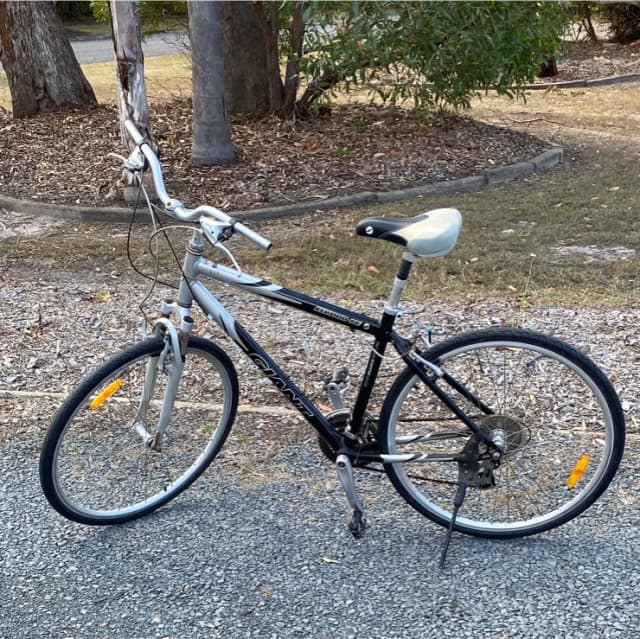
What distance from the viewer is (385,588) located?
2.97 meters

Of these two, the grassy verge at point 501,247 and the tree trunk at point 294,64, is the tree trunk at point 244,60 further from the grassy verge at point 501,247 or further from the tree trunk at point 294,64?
→ the grassy verge at point 501,247

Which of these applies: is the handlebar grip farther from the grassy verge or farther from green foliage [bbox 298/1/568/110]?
green foliage [bbox 298/1/568/110]

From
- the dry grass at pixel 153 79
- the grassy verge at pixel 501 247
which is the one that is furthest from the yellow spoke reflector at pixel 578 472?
the dry grass at pixel 153 79

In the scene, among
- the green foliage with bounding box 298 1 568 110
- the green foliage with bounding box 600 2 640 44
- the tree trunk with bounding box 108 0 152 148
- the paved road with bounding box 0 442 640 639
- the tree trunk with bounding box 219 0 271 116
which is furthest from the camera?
the green foliage with bounding box 600 2 640 44

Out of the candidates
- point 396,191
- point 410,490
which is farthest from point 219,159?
point 410,490

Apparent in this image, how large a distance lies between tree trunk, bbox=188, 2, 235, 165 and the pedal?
5659 millimetres

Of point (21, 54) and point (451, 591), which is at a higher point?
point (21, 54)

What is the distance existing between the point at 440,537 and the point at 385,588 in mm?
376

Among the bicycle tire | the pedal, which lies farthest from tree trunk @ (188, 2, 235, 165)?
the pedal

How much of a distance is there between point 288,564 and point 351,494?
1.09 ft

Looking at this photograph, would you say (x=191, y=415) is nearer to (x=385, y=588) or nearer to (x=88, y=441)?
(x=88, y=441)

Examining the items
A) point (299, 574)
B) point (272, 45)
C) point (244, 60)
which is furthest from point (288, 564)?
point (244, 60)

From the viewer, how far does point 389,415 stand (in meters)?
3.05

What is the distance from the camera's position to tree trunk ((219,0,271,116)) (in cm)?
972
